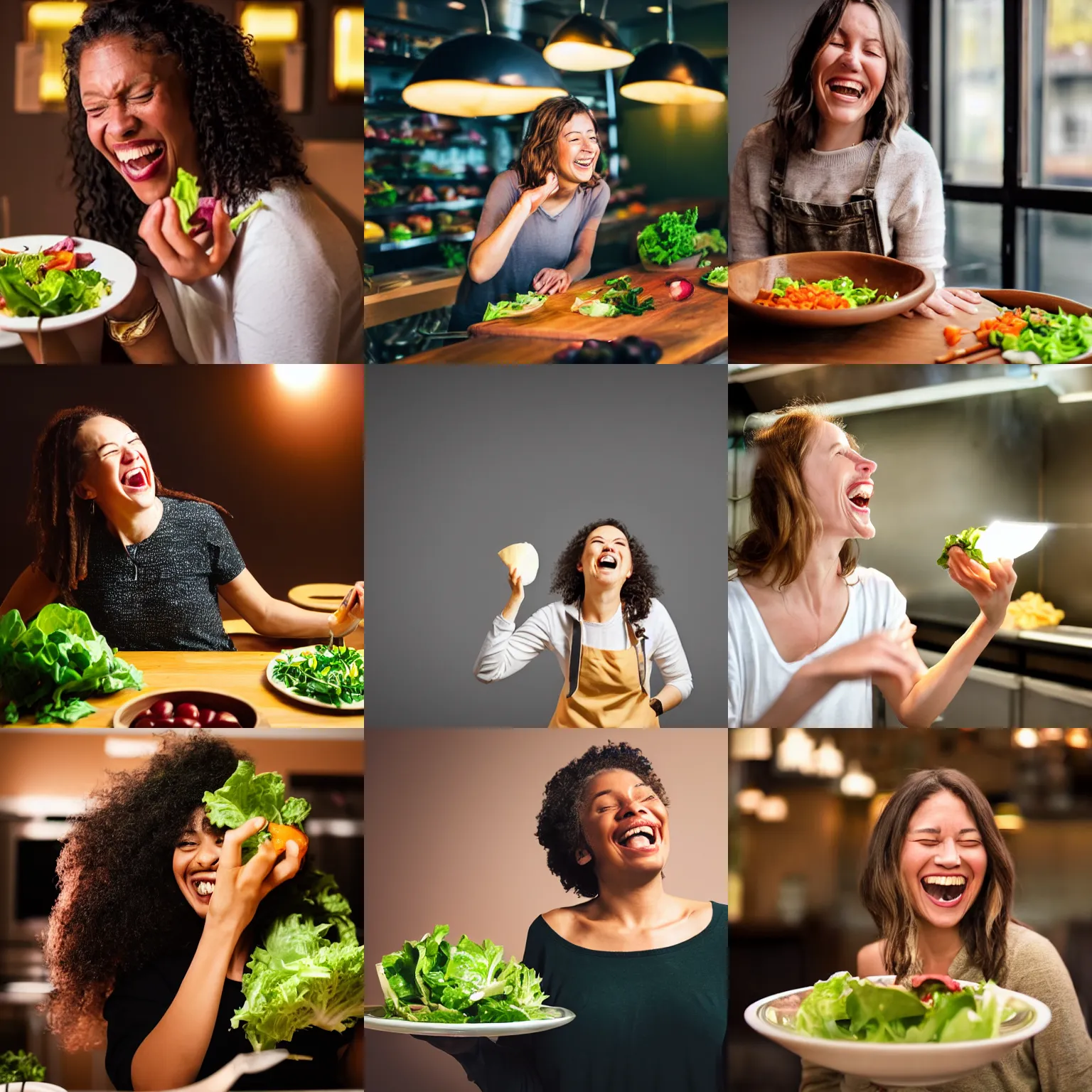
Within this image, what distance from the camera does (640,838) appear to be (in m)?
2.21

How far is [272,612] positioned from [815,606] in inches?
40.2

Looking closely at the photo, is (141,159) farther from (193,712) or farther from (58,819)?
(58,819)

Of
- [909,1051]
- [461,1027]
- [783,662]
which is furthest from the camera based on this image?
[783,662]

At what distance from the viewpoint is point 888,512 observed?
2211 millimetres

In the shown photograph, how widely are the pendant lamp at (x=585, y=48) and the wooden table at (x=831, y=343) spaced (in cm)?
52

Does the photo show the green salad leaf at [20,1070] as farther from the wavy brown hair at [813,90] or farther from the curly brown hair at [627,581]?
the wavy brown hair at [813,90]

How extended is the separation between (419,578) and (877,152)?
1.18m

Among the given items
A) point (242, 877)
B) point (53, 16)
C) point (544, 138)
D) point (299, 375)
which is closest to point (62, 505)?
point (299, 375)

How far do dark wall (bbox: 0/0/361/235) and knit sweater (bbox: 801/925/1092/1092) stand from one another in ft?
6.37

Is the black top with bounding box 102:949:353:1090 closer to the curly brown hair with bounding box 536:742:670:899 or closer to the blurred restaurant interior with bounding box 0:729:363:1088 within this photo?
the blurred restaurant interior with bounding box 0:729:363:1088

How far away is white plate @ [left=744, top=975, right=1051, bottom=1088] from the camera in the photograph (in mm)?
2014

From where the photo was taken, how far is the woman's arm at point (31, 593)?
85.2 inches

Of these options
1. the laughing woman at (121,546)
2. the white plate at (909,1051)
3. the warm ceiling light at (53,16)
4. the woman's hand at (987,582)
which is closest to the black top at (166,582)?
the laughing woman at (121,546)

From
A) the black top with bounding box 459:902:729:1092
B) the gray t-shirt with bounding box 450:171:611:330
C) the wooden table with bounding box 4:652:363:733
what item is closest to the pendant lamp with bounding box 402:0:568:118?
the gray t-shirt with bounding box 450:171:611:330
